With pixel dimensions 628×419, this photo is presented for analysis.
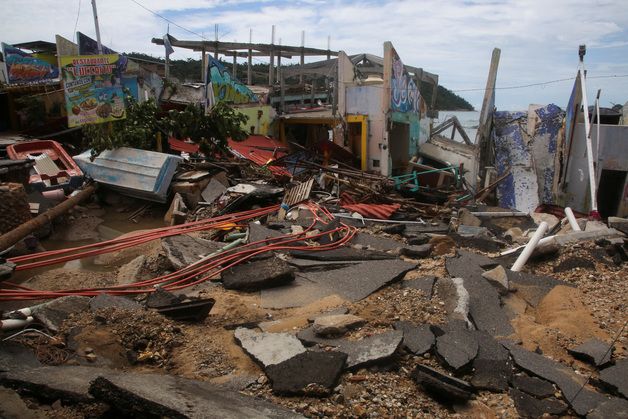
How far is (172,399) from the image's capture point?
2469 millimetres

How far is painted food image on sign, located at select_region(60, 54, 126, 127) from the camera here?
934 cm

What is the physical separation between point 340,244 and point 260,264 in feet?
5.41

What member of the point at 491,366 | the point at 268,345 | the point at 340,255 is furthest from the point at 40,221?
the point at 491,366

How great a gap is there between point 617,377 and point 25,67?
69.4 feet

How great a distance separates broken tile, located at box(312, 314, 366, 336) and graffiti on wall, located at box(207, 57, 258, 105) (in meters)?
12.0

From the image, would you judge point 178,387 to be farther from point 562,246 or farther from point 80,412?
point 562,246

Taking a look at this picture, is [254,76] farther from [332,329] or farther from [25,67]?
[332,329]

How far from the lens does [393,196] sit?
10.2 metres

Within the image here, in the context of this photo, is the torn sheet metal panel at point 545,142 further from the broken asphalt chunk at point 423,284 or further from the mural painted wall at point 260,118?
the broken asphalt chunk at point 423,284

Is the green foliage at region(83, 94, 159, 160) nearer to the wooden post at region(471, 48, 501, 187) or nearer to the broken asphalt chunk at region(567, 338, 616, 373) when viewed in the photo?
the broken asphalt chunk at region(567, 338, 616, 373)

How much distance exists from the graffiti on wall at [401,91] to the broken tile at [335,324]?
10488mm

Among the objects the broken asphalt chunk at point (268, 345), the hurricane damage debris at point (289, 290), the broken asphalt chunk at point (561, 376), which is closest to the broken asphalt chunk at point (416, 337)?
the hurricane damage debris at point (289, 290)

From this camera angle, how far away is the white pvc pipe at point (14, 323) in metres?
3.66

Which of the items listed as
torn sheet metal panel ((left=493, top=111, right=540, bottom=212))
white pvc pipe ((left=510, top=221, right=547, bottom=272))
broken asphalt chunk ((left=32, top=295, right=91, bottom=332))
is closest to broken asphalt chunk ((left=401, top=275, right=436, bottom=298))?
white pvc pipe ((left=510, top=221, right=547, bottom=272))
